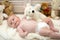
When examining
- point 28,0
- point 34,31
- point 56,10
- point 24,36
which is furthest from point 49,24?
point 28,0

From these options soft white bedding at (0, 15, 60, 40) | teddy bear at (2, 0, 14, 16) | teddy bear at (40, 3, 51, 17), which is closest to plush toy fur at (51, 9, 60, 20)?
teddy bear at (40, 3, 51, 17)

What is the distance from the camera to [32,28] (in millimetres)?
1262

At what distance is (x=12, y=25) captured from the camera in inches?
54.0

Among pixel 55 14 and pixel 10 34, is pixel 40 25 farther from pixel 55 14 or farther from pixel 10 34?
pixel 55 14

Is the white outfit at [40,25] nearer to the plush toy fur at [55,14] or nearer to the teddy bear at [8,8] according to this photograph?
the plush toy fur at [55,14]

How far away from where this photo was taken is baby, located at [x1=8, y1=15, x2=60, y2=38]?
1183mm

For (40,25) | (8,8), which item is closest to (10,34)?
(40,25)

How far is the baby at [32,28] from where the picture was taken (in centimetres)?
118

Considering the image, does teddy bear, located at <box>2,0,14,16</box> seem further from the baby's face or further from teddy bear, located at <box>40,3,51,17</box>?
the baby's face

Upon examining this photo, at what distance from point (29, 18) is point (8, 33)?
21 centimetres

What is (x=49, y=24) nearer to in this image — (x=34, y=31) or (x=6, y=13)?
(x=34, y=31)

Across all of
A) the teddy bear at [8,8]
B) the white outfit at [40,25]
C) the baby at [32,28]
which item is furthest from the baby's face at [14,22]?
the teddy bear at [8,8]

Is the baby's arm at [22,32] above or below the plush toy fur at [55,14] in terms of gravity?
below

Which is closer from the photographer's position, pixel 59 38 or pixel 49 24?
pixel 59 38
